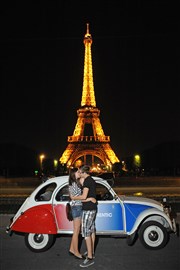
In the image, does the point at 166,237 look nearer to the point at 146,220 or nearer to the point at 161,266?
the point at 146,220

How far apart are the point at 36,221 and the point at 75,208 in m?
0.98

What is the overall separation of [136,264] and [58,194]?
2.42 m

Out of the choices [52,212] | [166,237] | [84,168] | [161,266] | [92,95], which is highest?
[92,95]

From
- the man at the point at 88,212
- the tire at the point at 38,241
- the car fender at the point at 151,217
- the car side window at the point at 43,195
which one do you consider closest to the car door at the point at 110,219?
the car fender at the point at 151,217

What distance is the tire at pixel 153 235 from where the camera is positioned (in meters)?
8.09

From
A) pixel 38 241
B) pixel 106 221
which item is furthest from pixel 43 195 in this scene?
pixel 106 221

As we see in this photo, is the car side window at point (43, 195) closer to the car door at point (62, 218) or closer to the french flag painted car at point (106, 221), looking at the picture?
the french flag painted car at point (106, 221)

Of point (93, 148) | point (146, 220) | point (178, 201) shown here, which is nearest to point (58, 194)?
point (146, 220)

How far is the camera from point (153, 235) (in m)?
8.16

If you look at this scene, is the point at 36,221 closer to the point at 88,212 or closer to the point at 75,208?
the point at 75,208

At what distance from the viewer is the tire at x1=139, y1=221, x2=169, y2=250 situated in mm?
8094

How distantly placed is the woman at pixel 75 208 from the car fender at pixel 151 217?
48.6 inches

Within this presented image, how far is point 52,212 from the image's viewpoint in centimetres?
823

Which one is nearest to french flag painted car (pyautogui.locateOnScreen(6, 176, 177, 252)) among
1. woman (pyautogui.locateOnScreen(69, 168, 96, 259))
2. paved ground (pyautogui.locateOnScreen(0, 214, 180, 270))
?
paved ground (pyautogui.locateOnScreen(0, 214, 180, 270))
